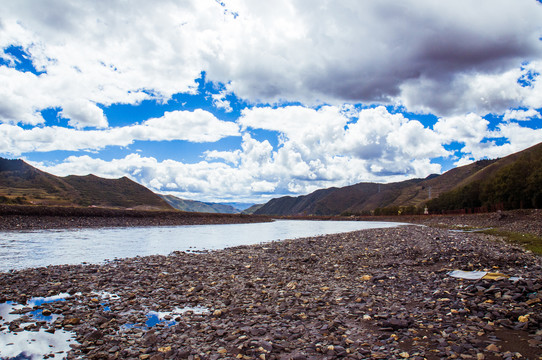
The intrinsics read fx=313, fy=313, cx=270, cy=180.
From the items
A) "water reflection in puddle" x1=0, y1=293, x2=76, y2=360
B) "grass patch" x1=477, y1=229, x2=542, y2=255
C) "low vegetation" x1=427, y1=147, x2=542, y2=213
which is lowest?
"water reflection in puddle" x1=0, y1=293, x2=76, y2=360

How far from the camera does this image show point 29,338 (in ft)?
28.7

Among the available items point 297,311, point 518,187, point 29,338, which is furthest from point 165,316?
point 518,187

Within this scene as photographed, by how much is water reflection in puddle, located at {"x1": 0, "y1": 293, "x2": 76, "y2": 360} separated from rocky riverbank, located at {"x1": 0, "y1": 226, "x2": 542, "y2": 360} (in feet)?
0.81

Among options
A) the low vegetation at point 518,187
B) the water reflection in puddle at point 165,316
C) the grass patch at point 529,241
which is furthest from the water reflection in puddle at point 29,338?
the low vegetation at point 518,187

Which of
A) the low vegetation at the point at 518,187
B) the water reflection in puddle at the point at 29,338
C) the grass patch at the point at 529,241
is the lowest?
the water reflection in puddle at the point at 29,338

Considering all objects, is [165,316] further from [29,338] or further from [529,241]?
[529,241]

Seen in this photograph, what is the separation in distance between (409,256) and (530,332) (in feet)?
43.3

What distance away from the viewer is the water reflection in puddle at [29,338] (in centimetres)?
791

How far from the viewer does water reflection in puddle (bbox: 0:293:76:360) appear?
791cm

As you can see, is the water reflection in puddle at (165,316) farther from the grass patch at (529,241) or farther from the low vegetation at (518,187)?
the low vegetation at (518,187)

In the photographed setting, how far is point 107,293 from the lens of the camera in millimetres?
13328

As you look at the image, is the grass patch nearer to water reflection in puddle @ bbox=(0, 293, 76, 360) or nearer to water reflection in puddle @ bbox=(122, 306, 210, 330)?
water reflection in puddle @ bbox=(122, 306, 210, 330)

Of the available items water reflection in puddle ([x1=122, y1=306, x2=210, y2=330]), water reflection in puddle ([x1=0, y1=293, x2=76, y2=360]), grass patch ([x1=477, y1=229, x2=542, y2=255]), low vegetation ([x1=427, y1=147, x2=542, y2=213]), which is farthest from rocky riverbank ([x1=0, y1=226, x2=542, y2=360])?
low vegetation ([x1=427, y1=147, x2=542, y2=213])

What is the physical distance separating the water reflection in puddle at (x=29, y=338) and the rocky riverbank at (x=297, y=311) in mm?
247
